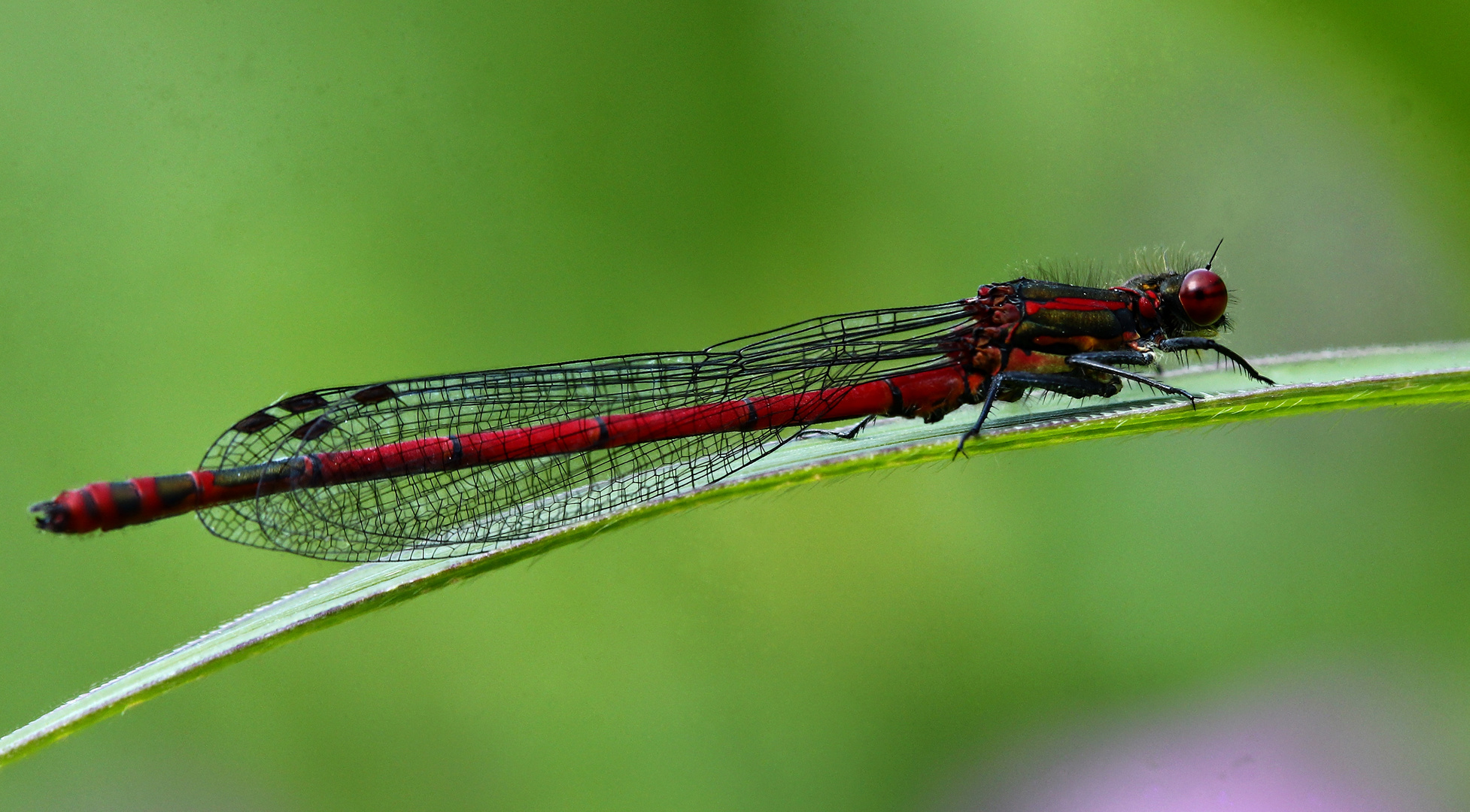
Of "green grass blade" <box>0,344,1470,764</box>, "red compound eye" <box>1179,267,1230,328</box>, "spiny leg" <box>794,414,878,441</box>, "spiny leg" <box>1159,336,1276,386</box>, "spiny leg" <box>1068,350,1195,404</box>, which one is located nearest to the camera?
"green grass blade" <box>0,344,1470,764</box>

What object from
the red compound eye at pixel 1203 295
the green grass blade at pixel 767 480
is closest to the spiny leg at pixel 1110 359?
the red compound eye at pixel 1203 295

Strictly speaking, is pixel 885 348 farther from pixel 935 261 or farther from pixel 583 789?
pixel 583 789

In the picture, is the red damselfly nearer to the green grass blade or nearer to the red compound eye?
the red compound eye

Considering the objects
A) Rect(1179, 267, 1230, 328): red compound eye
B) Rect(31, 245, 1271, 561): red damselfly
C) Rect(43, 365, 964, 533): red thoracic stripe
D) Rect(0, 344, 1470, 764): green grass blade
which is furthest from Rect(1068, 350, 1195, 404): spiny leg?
Rect(0, 344, 1470, 764): green grass blade

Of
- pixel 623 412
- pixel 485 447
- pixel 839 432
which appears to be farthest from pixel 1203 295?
pixel 485 447

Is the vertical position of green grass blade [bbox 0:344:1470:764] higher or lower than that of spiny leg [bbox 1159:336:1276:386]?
lower

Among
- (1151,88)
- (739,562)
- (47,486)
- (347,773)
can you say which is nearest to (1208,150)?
(1151,88)
